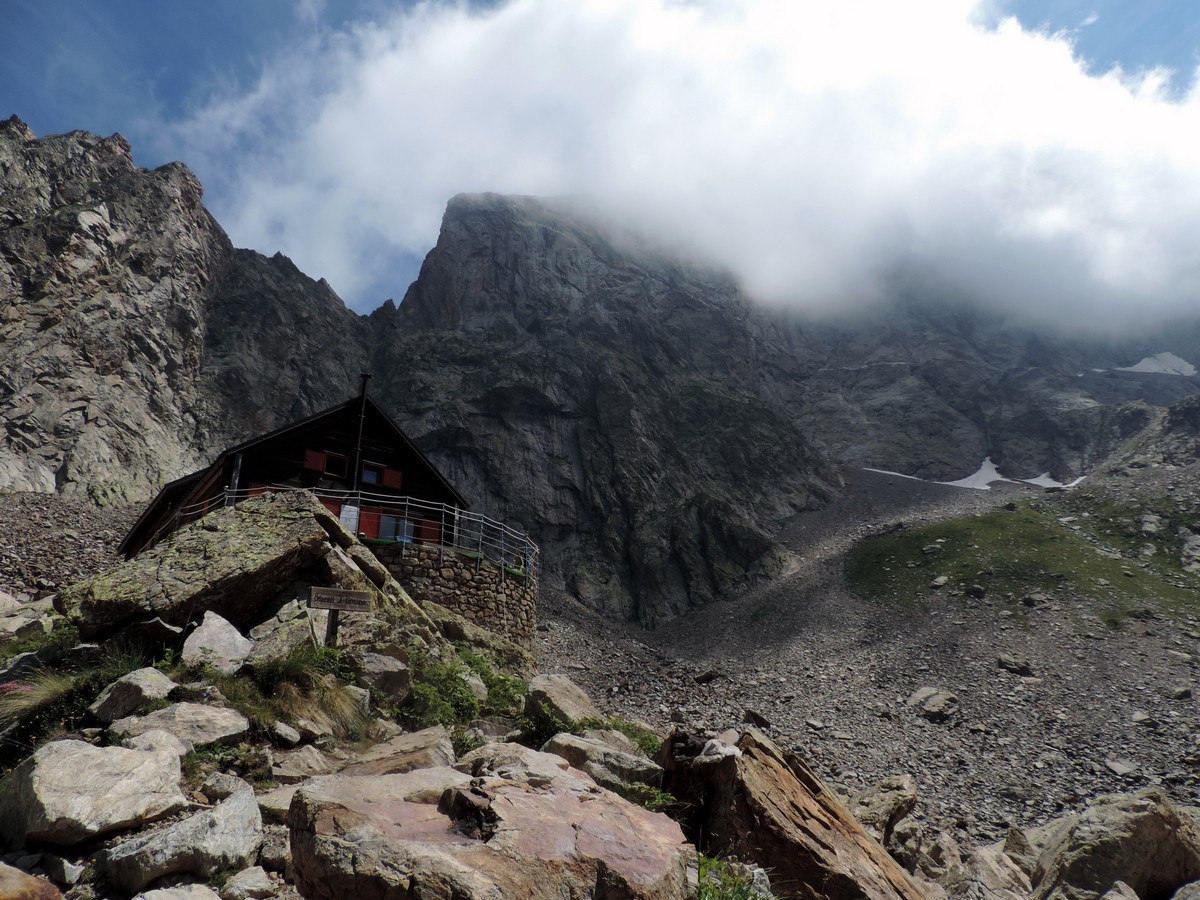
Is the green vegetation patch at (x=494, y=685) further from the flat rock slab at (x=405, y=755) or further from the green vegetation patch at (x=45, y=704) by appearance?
the green vegetation patch at (x=45, y=704)

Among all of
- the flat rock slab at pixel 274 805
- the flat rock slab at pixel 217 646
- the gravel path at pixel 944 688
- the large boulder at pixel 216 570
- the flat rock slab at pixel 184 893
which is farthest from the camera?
the gravel path at pixel 944 688

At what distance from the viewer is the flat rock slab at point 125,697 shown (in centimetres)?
945

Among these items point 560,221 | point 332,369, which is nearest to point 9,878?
point 332,369

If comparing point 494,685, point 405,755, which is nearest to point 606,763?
point 405,755

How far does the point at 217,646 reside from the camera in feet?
39.6

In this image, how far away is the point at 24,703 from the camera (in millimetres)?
9406

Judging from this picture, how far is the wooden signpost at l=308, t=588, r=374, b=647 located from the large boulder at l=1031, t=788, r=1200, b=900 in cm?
1523

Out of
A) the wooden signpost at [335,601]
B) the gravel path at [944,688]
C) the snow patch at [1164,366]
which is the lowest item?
the gravel path at [944,688]

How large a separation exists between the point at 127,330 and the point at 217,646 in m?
85.8

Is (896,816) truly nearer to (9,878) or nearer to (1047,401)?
(9,878)

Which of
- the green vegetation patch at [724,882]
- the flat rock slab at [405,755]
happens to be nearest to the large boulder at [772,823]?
the green vegetation patch at [724,882]

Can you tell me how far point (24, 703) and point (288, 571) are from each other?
631 centimetres

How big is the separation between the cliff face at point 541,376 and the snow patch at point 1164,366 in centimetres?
395

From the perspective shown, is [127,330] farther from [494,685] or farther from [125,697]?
[125,697]
